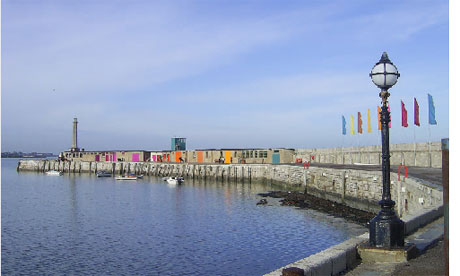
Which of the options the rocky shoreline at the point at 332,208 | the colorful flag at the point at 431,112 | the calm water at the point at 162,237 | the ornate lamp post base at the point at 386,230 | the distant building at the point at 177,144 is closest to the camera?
the ornate lamp post base at the point at 386,230

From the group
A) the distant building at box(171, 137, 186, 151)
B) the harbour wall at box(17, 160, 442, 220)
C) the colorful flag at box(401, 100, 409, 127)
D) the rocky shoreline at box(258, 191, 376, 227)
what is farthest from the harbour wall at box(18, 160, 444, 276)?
the distant building at box(171, 137, 186, 151)

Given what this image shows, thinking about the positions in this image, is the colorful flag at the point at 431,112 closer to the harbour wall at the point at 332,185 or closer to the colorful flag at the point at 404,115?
the colorful flag at the point at 404,115

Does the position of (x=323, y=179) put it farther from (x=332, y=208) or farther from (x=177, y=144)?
(x=177, y=144)

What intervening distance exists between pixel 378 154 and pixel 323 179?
9.39 meters

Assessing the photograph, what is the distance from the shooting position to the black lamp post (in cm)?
945

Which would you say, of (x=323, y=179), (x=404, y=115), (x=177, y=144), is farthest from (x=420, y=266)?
(x=177, y=144)

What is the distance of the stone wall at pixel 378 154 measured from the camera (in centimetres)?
3912

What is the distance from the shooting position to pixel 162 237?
28.5 metres

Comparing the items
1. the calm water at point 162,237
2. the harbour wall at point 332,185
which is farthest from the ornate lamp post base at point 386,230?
the calm water at point 162,237

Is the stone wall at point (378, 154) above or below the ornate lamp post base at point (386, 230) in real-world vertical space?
above

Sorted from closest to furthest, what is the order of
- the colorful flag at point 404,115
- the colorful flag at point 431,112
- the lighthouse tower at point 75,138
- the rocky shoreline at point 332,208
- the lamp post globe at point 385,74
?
the lamp post globe at point 385,74
the rocky shoreline at point 332,208
the colorful flag at point 431,112
the colorful flag at point 404,115
the lighthouse tower at point 75,138

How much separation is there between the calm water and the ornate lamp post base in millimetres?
11050

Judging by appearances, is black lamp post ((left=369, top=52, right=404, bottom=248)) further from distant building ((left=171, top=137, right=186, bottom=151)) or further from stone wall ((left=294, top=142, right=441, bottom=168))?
distant building ((left=171, top=137, right=186, bottom=151))
